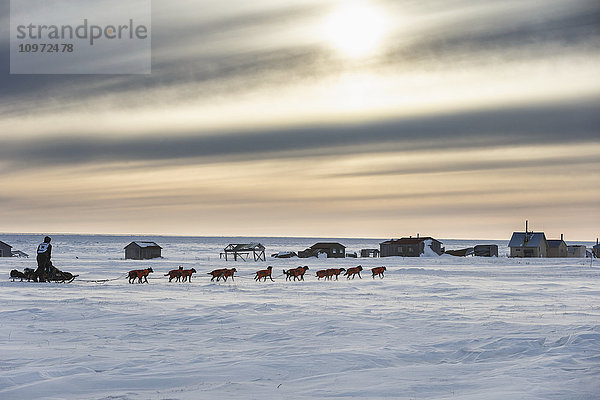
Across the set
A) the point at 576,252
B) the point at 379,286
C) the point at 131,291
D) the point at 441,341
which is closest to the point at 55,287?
the point at 131,291

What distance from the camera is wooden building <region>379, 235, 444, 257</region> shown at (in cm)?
9259

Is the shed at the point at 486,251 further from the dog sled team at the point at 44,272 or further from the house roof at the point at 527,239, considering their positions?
the dog sled team at the point at 44,272

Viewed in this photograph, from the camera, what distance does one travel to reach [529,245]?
90062 mm

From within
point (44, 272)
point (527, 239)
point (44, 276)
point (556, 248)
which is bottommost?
point (556, 248)

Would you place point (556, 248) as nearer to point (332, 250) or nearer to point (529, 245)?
point (529, 245)

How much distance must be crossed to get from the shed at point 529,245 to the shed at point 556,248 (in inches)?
40.4

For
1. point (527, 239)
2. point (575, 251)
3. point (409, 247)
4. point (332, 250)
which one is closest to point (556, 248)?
point (575, 251)

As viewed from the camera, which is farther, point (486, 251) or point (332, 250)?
point (486, 251)

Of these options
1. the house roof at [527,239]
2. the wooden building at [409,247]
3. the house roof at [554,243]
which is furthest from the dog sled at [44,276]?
the house roof at [554,243]

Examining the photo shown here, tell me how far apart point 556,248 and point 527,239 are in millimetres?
5553

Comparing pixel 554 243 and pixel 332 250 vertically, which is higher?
pixel 554 243

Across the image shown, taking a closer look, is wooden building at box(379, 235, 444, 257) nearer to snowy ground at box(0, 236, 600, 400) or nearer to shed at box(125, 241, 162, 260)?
shed at box(125, 241, 162, 260)

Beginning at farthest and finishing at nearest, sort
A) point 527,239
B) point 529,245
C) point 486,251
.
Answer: point 486,251 → point 527,239 → point 529,245

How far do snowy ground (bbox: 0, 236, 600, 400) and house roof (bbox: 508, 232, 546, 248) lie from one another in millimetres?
70304
